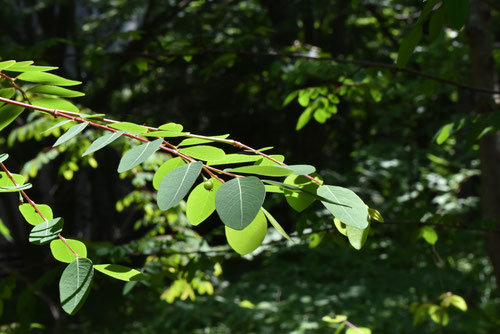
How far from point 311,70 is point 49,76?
50.8 inches

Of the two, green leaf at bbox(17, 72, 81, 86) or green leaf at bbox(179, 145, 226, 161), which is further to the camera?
green leaf at bbox(17, 72, 81, 86)

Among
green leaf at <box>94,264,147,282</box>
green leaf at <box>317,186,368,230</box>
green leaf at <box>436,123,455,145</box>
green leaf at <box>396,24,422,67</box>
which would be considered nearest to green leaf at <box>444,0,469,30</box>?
green leaf at <box>396,24,422,67</box>

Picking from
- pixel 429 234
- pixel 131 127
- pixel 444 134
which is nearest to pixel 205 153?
pixel 131 127

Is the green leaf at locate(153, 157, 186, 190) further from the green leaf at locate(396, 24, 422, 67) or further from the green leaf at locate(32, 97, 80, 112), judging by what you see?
the green leaf at locate(396, 24, 422, 67)

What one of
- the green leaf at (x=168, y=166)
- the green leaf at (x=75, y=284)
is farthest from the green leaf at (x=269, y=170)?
the green leaf at (x=75, y=284)

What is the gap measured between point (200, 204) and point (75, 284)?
21cm

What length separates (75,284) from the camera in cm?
64

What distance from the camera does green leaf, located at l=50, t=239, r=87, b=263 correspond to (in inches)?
28.0

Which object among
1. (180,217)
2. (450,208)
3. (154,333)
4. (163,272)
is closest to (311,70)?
(163,272)

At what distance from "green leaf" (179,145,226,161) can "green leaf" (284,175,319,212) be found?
0.40ft

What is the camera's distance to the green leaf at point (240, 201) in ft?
1.85

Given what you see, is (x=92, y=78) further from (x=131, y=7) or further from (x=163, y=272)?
(x=163, y=272)

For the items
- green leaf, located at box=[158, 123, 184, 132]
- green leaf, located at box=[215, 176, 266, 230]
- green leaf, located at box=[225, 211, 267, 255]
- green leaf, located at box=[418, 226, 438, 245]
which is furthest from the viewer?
green leaf, located at box=[418, 226, 438, 245]

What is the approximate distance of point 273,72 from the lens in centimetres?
208
